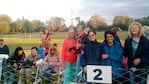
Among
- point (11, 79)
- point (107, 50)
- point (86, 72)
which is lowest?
point (11, 79)

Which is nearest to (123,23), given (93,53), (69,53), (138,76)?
(69,53)

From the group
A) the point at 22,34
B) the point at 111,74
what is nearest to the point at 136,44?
the point at 111,74

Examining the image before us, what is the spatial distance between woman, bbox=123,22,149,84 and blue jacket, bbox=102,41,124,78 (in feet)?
0.72

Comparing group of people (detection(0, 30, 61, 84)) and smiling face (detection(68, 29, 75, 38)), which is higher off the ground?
smiling face (detection(68, 29, 75, 38))

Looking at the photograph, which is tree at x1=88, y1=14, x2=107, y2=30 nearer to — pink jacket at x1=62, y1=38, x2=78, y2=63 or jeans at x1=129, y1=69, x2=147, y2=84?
pink jacket at x1=62, y1=38, x2=78, y2=63

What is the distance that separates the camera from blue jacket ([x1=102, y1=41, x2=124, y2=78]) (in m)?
6.06

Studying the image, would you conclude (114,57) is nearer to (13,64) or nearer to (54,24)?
(13,64)

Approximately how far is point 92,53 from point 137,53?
0.90 meters

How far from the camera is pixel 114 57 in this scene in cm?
608

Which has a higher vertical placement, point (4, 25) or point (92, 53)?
point (4, 25)

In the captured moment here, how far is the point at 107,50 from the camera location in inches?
240

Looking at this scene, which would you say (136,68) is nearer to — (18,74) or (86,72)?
(86,72)

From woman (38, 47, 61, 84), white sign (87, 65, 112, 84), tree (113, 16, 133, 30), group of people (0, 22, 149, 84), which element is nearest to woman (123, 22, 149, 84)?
group of people (0, 22, 149, 84)

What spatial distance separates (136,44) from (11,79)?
398 centimetres
